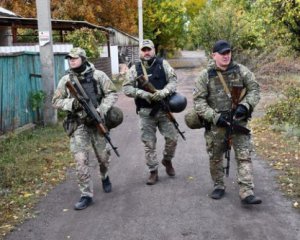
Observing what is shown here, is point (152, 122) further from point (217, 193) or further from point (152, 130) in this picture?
point (217, 193)

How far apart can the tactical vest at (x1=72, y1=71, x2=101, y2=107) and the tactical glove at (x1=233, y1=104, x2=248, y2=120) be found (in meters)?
1.74

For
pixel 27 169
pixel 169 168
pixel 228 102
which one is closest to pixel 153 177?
pixel 169 168

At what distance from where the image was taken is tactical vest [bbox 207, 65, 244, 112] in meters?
5.54

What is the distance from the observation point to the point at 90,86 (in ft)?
19.5

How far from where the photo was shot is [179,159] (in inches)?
316

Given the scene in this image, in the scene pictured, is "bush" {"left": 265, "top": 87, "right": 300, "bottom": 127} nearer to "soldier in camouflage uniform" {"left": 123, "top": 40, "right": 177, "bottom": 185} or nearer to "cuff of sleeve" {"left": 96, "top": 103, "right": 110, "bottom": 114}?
"soldier in camouflage uniform" {"left": 123, "top": 40, "right": 177, "bottom": 185}

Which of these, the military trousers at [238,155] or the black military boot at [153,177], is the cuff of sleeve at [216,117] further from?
the black military boot at [153,177]

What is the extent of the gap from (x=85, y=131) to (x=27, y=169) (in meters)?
2.02

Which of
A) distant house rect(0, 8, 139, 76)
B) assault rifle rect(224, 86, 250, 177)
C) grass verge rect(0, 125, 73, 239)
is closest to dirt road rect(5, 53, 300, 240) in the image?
grass verge rect(0, 125, 73, 239)

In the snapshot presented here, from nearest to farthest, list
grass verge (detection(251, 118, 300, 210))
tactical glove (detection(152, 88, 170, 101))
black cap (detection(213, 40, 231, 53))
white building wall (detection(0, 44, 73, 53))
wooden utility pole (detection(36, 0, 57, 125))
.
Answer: black cap (detection(213, 40, 231, 53)) < grass verge (detection(251, 118, 300, 210)) < tactical glove (detection(152, 88, 170, 101)) < wooden utility pole (detection(36, 0, 57, 125)) < white building wall (detection(0, 44, 73, 53))

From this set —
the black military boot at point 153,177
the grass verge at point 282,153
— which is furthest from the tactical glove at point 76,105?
the grass verge at point 282,153

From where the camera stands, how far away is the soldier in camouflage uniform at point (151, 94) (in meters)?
6.39

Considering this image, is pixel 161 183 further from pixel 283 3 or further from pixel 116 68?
pixel 116 68

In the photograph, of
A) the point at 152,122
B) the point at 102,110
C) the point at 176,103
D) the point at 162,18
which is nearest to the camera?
the point at 102,110
